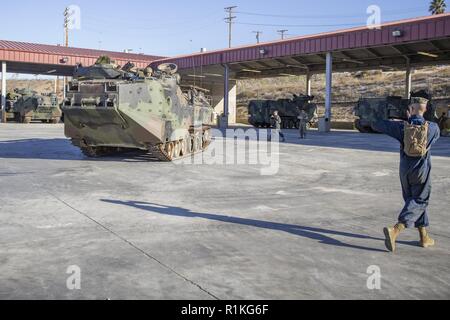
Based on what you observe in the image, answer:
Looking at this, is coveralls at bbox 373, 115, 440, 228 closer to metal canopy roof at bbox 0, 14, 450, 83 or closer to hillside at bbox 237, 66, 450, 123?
metal canopy roof at bbox 0, 14, 450, 83

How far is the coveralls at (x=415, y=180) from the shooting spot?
221 inches

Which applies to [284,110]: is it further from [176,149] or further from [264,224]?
[264,224]

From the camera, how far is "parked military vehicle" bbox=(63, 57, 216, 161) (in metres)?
13.2

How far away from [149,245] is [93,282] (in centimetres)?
130

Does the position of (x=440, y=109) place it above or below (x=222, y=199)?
above

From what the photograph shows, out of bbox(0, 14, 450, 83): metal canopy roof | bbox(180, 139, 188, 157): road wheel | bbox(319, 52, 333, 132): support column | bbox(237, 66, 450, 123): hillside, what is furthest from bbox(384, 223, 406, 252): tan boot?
bbox(237, 66, 450, 123): hillside

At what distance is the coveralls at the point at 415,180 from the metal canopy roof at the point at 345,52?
16.8 metres

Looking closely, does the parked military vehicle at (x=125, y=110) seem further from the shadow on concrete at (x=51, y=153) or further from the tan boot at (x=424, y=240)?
the tan boot at (x=424, y=240)

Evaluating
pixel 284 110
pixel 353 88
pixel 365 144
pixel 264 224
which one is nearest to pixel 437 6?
pixel 353 88

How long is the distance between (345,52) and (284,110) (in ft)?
26.0
